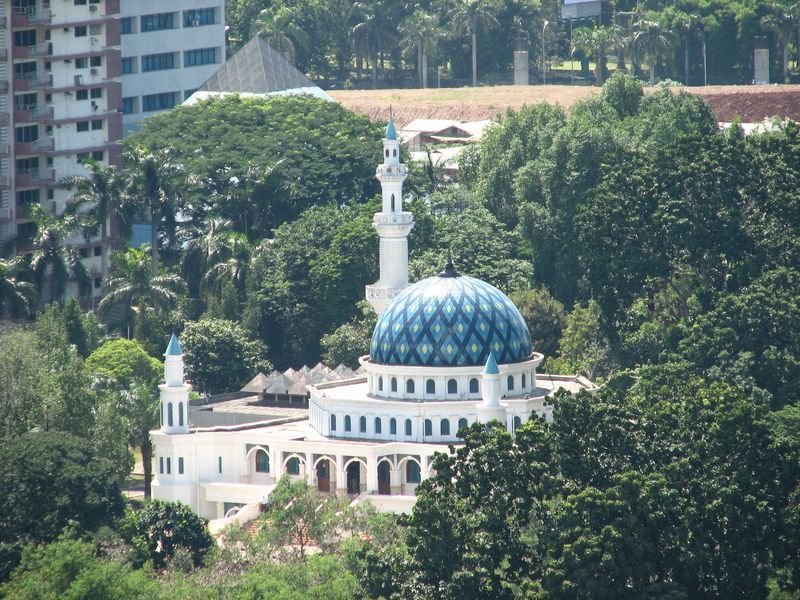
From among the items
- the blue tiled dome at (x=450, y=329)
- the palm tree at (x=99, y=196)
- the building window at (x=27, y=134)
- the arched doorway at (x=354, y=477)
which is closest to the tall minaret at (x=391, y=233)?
the blue tiled dome at (x=450, y=329)

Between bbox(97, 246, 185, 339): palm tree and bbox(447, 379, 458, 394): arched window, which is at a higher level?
bbox(97, 246, 185, 339): palm tree

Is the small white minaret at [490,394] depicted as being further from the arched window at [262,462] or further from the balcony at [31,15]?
the balcony at [31,15]

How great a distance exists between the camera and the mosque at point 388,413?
142 meters

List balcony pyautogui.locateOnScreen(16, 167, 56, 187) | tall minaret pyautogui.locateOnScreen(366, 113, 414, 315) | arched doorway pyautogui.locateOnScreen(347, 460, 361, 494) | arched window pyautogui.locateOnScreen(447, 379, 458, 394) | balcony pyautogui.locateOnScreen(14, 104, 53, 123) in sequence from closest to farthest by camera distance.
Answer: arched doorway pyautogui.locateOnScreen(347, 460, 361, 494)
arched window pyautogui.locateOnScreen(447, 379, 458, 394)
tall minaret pyautogui.locateOnScreen(366, 113, 414, 315)
balcony pyautogui.locateOnScreen(14, 104, 53, 123)
balcony pyautogui.locateOnScreen(16, 167, 56, 187)

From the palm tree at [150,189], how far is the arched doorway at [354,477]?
3671cm

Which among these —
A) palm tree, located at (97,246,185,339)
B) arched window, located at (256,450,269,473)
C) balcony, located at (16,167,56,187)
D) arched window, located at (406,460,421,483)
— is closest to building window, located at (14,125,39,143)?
balcony, located at (16,167,56,187)

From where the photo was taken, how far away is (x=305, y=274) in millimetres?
171125

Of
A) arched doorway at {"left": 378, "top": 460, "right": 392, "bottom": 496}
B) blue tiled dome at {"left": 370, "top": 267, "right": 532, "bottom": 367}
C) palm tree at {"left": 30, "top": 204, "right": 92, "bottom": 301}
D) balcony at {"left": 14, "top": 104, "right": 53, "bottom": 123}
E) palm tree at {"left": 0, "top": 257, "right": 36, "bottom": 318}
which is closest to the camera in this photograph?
arched doorway at {"left": 378, "top": 460, "right": 392, "bottom": 496}

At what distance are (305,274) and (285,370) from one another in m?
5.58

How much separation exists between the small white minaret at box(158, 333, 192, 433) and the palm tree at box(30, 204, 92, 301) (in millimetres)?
27363

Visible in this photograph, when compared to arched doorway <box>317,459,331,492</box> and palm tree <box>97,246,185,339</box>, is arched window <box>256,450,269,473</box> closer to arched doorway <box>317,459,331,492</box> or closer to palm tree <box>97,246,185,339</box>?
arched doorway <box>317,459,331,492</box>

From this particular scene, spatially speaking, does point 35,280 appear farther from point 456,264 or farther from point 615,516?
point 615,516

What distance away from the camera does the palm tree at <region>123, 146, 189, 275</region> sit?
178m

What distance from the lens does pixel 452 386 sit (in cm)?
14350
